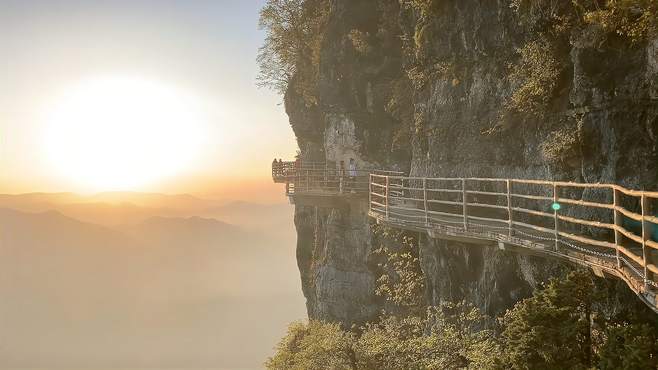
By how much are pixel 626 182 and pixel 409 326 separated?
14.4m

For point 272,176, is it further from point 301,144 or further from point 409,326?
point 409,326

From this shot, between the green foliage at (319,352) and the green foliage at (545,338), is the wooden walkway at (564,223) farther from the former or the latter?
the green foliage at (319,352)

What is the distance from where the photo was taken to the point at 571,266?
13.0 m

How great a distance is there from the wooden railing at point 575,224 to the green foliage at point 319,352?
635cm

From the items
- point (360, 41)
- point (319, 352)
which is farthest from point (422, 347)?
point (360, 41)

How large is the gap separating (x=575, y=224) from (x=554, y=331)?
5.22 m

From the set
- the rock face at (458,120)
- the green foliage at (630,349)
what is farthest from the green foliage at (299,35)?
the green foliage at (630,349)

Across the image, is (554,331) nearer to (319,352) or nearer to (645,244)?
(645,244)

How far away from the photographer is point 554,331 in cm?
1050

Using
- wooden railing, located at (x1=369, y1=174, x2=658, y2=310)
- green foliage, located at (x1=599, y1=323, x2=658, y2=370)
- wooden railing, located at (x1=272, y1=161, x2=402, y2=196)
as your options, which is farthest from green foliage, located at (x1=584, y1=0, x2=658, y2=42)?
wooden railing, located at (x1=272, y1=161, x2=402, y2=196)

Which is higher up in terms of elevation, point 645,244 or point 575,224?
point 645,244

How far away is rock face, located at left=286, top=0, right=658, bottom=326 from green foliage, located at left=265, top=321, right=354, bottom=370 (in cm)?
256

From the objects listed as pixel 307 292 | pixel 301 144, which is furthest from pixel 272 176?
pixel 307 292

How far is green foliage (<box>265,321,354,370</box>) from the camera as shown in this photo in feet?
74.7
